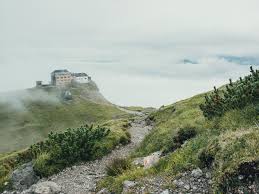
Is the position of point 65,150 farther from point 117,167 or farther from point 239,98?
point 239,98

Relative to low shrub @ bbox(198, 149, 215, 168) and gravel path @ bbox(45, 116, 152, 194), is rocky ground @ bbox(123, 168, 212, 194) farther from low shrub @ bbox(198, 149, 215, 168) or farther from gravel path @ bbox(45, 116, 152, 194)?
gravel path @ bbox(45, 116, 152, 194)

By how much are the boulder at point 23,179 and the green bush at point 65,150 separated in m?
0.51

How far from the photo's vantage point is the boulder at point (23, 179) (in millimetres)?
26811

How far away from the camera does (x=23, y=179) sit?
88.9ft

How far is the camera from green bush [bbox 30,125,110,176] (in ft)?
90.9

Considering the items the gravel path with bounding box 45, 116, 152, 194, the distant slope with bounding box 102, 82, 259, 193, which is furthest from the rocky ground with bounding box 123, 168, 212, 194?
the gravel path with bounding box 45, 116, 152, 194

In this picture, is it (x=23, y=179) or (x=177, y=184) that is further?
(x=23, y=179)

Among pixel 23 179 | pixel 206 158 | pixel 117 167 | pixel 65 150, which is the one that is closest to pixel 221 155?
pixel 206 158

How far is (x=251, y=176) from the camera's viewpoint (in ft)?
43.0

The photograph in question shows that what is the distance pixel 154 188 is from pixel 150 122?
135 feet

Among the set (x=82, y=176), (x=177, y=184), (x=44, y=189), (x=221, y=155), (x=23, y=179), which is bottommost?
(x=23, y=179)

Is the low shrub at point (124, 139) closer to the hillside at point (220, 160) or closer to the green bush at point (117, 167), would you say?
the hillside at point (220, 160)

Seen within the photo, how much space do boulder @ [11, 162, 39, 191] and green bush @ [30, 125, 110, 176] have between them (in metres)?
0.51

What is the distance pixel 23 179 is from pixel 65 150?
3402mm
